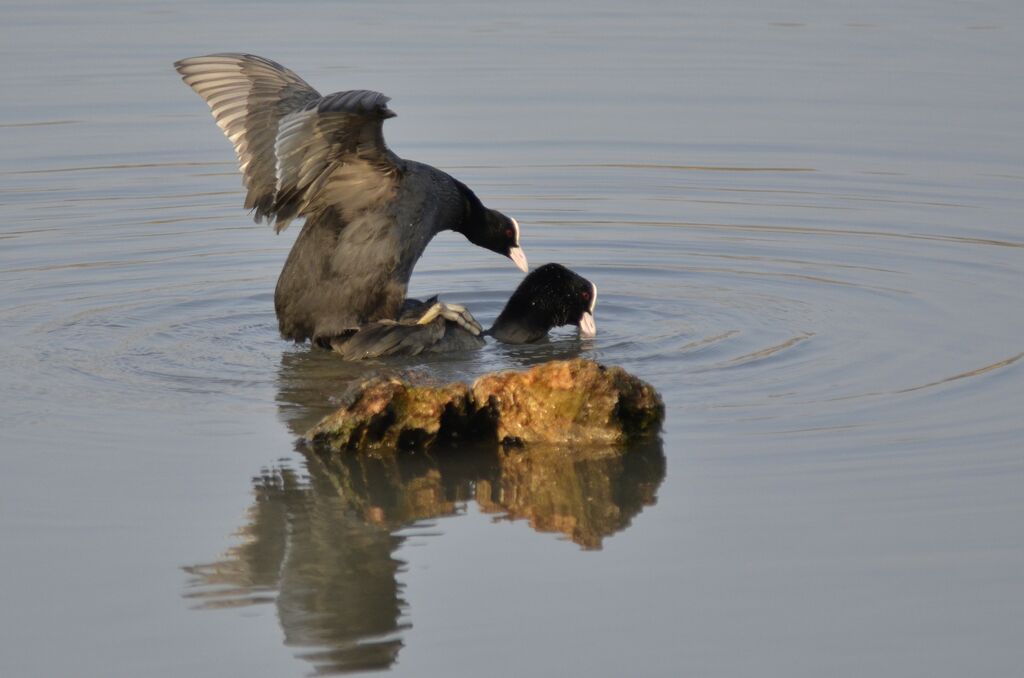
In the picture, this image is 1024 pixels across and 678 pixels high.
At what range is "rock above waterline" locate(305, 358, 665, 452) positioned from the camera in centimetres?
540

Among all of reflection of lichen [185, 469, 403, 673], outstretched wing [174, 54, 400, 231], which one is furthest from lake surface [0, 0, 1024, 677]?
outstretched wing [174, 54, 400, 231]

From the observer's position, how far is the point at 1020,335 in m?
6.92

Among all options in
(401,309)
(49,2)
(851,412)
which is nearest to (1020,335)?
(851,412)

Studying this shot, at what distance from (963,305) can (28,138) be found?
6441 millimetres

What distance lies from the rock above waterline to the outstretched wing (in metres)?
1.46

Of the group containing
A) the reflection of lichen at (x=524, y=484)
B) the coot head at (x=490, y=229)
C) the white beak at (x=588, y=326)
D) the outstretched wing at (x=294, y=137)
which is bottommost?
the white beak at (x=588, y=326)

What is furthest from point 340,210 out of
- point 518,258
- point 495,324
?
point 518,258

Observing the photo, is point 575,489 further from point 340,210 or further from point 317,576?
point 340,210

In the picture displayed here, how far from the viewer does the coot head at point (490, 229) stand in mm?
8133

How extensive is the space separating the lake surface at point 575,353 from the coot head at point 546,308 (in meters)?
0.13

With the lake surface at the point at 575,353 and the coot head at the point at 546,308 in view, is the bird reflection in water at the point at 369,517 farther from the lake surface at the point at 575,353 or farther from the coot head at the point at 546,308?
the coot head at the point at 546,308

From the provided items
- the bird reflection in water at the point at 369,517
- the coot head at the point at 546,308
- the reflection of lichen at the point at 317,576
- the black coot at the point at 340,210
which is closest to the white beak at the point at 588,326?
the coot head at the point at 546,308

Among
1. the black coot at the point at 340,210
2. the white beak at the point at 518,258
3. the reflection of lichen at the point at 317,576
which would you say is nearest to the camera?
the reflection of lichen at the point at 317,576

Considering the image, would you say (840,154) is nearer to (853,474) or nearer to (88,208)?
(88,208)
